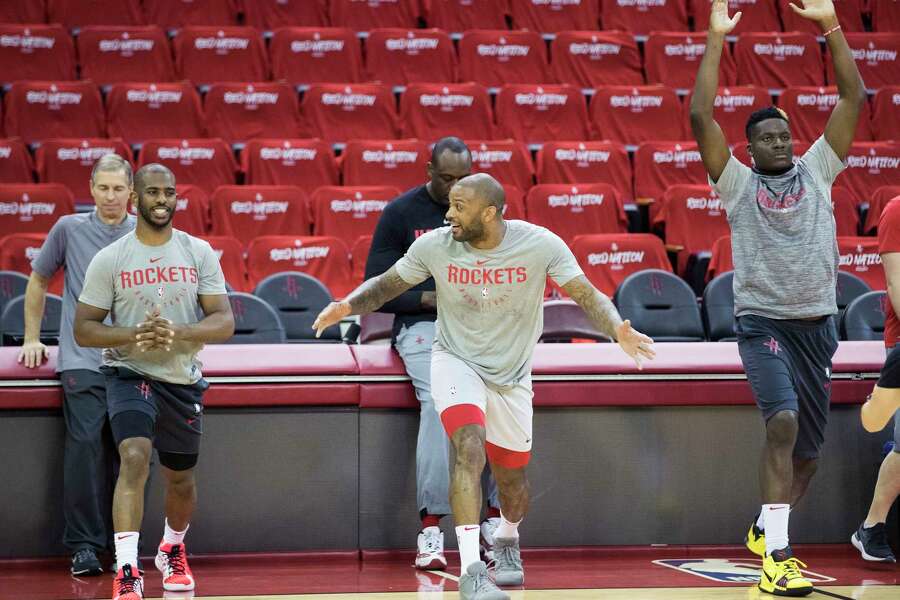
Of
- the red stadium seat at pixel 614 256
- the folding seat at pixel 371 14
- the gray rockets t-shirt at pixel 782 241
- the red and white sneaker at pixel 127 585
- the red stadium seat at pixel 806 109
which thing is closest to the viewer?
the red and white sneaker at pixel 127 585

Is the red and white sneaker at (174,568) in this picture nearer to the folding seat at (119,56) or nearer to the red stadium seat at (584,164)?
the red stadium seat at (584,164)

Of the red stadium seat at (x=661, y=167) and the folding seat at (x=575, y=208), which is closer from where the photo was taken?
the folding seat at (x=575, y=208)

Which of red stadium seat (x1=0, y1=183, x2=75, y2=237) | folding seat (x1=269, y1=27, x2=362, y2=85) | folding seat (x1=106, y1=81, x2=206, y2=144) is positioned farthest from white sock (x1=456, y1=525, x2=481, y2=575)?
folding seat (x1=269, y1=27, x2=362, y2=85)

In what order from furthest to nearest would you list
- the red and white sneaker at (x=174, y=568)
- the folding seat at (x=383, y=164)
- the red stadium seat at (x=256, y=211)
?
the folding seat at (x=383, y=164) < the red stadium seat at (x=256, y=211) < the red and white sneaker at (x=174, y=568)

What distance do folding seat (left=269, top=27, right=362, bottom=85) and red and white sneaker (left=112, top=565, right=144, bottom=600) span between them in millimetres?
7348

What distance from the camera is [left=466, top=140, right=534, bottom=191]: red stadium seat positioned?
940 centimetres

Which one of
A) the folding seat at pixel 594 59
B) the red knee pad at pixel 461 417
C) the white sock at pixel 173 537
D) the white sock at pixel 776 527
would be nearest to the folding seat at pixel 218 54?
the folding seat at pixel 594 59

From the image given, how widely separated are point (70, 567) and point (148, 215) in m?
1.69

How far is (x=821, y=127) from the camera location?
34.6 ft

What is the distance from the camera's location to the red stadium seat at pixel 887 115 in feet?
35.4

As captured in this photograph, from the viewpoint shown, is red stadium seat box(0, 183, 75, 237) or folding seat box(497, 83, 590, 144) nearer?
red stadium seat box(0, 183, 75, 237)

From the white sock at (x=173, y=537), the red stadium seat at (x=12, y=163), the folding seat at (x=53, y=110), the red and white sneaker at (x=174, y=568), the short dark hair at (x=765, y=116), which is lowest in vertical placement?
the red and white sneaker at (x=174, y=568)

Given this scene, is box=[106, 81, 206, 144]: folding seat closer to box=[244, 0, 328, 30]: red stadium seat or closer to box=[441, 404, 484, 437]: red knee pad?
box=[244, 0, 328, 30]: red stadium seat

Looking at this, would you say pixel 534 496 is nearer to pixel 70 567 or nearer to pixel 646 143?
pixel 70 567
